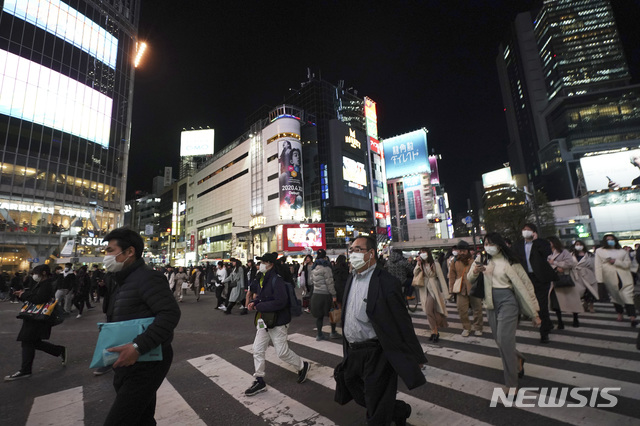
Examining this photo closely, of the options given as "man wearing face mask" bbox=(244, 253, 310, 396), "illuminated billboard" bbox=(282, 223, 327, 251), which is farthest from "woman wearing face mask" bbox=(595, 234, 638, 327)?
"illuminated billboard" bbox=(282, 223, 327, 251)

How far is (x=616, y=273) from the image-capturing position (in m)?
6.63

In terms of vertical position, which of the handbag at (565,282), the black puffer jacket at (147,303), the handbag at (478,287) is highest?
the black puffer jacket at (147,303)

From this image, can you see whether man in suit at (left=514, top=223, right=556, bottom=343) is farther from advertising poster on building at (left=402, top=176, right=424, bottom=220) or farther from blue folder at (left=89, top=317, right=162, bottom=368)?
advertising poster on building at (left=402, top=176, right=424, bottom=220)

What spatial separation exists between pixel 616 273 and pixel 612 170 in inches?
2816

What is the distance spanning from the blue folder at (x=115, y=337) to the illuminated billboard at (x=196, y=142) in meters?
89.9

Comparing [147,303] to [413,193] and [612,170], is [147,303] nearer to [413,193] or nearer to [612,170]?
[612,170]

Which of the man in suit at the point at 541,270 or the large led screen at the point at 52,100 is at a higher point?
the large led screen at the point at 52,100

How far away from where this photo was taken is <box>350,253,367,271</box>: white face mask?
3.00m

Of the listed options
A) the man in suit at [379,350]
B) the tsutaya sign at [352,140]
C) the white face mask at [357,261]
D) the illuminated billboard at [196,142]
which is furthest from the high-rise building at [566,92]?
the illuminated billboard at [196,142]

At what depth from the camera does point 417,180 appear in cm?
8350

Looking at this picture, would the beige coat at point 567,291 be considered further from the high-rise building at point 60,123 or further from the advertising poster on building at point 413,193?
the advertising poster on building at point 413,193

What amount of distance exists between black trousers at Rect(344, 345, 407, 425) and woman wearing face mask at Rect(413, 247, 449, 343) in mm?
3660

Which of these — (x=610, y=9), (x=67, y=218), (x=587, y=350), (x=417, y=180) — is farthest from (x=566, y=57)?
(x=67, y=218)

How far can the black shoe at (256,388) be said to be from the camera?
380 cm
